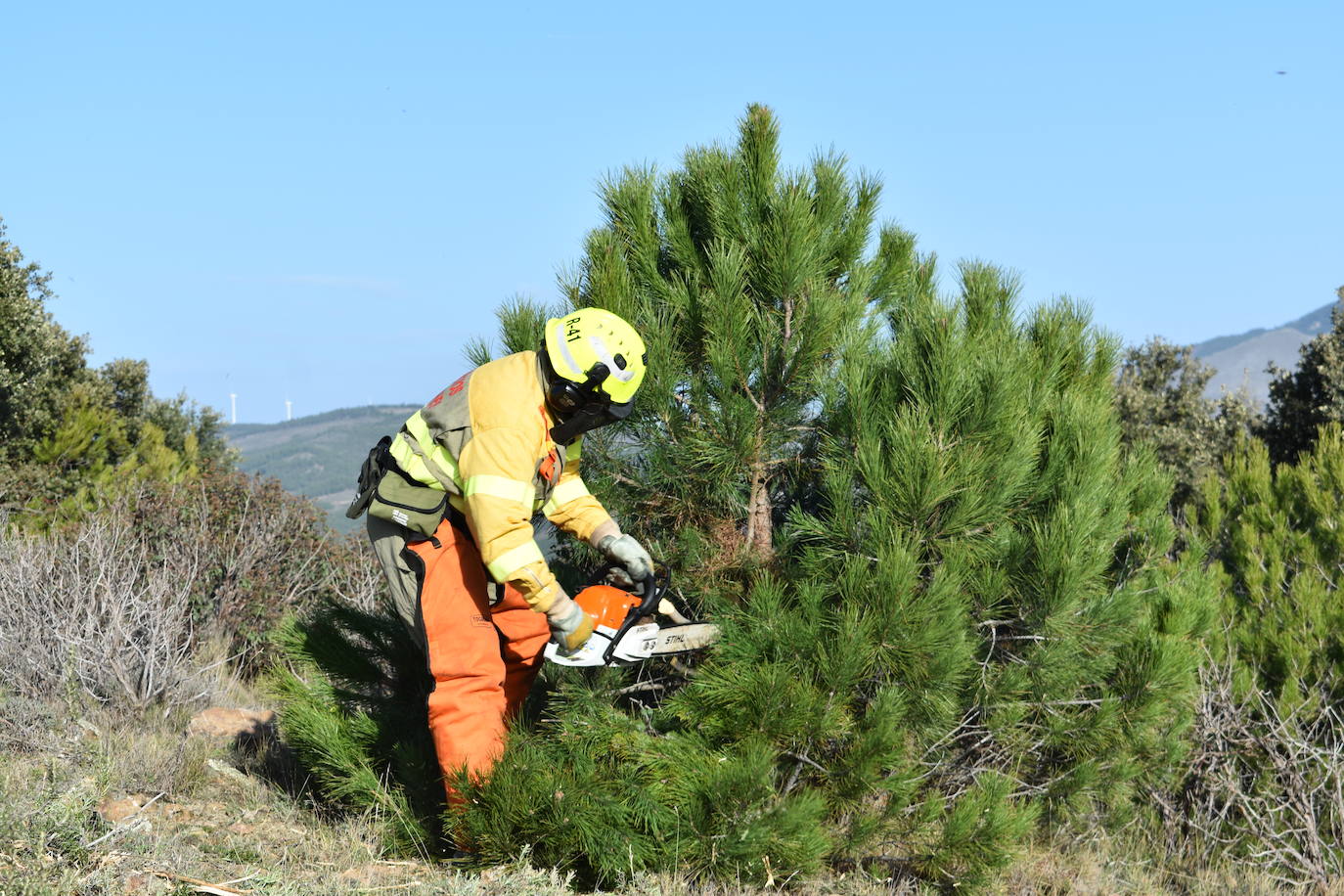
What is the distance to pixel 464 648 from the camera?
4203 millimetres

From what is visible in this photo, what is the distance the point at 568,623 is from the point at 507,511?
18.2 inches

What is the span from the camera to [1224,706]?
5.99 meters

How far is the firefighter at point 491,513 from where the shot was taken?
397 centimetres

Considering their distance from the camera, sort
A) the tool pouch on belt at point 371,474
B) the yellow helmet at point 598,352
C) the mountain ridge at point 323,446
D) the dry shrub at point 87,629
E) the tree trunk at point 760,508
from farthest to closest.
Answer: the mountain ridge at point 323,446, the dry shrub at point 87,629, the tree trunk at point 760,508, the tool pouch on belt at point 371,474, the yellow helmet at point 598,352

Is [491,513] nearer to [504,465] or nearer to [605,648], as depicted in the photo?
[504,465]

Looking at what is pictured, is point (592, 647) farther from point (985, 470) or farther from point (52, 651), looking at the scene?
point (52, 651)

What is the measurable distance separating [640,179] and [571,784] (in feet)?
8.27

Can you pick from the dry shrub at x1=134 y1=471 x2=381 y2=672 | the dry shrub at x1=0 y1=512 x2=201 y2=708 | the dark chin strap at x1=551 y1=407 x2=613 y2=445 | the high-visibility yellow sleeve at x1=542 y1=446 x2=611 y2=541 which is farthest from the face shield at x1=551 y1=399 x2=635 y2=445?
the dry shrub at x1=134 y1=471 x2=381 y2=672

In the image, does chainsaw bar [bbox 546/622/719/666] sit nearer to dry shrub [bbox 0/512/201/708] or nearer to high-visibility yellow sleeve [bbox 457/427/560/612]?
high-visibility yellow sleeve [bbox 457/427/560/612]

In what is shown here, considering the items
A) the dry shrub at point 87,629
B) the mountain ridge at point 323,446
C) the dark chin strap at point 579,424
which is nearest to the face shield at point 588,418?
the dark chin strap at point 579,424

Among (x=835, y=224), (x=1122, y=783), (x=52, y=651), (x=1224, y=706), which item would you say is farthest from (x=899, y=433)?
(x=52, y=651)

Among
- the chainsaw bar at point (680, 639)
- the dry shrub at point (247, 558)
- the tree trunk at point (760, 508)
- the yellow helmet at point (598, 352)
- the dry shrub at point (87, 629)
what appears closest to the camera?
the yellow helmet at point (598, 352)

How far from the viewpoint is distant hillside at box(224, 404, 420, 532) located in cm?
6041

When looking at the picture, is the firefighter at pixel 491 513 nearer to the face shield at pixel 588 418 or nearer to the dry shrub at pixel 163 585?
the face shield at pixel 588 418
